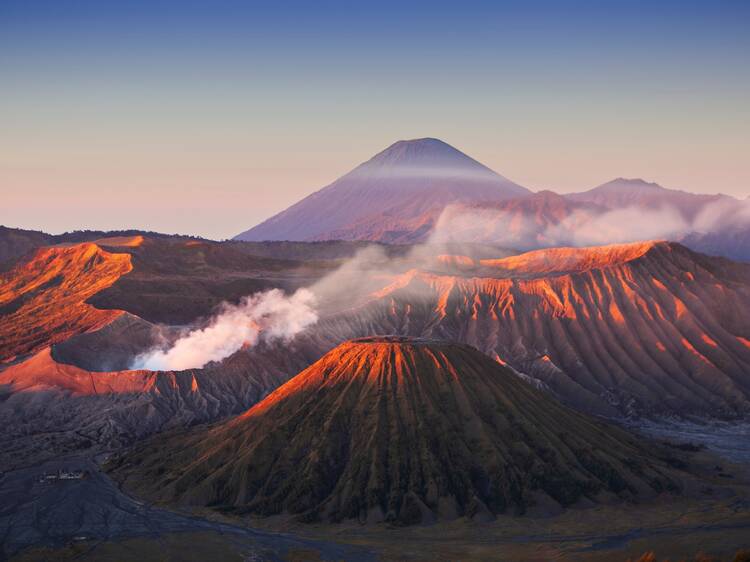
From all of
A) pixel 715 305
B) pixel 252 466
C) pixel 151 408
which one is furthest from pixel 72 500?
pixel 715 305

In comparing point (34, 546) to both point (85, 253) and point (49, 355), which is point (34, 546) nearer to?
point (49, 355)

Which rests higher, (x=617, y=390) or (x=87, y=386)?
(x=87, y=386)

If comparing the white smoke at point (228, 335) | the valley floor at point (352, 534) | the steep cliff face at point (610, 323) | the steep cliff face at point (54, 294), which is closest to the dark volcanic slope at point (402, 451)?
the valley floor at point (352, 534)

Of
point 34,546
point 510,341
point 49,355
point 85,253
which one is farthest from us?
point 85,253

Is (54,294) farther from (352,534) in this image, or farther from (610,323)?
(352,534)

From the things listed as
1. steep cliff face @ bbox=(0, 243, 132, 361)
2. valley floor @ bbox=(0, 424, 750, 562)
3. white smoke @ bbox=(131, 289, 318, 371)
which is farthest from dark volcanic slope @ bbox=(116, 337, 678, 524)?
steep cliff face @ bbox=(0, 243, 132, 361)

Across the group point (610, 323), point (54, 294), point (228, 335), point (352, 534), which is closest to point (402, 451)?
point (352, 534)
